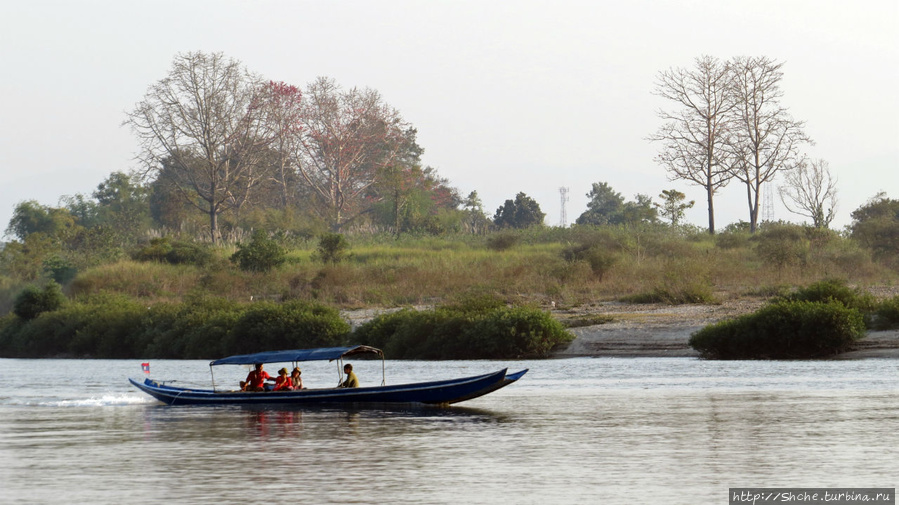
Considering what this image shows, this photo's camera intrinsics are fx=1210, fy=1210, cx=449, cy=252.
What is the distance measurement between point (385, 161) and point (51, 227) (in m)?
27.8

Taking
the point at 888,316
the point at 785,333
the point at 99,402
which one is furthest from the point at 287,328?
the point at 888,316

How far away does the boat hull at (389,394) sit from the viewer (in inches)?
1085

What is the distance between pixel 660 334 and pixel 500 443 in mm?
22327

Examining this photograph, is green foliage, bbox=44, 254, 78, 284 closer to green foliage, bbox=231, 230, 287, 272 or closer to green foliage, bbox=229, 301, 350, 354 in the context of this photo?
green foliage, bbox=231, 230, 287, 272

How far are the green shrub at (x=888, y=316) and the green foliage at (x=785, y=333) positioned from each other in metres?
1.02

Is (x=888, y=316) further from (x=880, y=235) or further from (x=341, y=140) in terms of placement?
(x=341, y=140)

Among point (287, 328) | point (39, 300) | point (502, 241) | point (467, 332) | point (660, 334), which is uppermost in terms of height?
point (502, 241)

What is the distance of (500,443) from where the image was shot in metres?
21.7

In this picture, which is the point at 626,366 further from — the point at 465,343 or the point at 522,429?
the point at 522,429

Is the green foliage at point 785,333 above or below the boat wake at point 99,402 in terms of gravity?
above

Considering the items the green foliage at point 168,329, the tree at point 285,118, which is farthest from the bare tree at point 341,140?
the green foliage at point 168,329

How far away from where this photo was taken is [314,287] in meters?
58.9

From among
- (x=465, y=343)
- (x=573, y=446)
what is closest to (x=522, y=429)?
(x=573, y=446)

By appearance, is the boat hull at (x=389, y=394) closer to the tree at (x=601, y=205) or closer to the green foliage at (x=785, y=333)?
the green foliage at (x=785, y=333)
